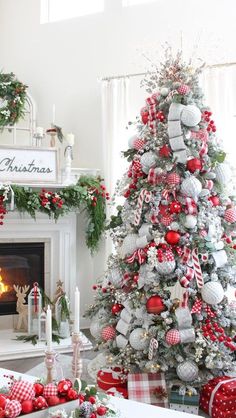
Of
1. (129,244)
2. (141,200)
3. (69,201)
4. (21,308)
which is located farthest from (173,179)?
(21,308)

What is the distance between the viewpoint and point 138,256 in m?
3.06

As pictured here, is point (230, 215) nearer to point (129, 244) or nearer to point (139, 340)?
point (129, 244)

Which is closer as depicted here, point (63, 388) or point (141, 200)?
point (63, 388)

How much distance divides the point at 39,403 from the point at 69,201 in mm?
2980

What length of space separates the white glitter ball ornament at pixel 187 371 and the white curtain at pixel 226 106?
1.83m

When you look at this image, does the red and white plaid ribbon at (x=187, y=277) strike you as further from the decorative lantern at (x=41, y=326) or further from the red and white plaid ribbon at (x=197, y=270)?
the decorative lantern at (x=41, y=326)

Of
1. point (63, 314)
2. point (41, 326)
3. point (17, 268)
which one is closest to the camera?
point (41, 326)

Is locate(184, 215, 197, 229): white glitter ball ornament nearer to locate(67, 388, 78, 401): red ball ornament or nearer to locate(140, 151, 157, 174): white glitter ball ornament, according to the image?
locate(140, 151, 157, 174): white glitter ball ornament

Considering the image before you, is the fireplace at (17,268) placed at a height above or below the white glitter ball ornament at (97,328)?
above

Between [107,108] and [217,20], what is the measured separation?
4.16 ft

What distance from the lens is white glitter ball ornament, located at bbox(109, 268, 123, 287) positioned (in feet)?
10.6

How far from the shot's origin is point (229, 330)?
3.02 m

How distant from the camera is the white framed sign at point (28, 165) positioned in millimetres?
4090

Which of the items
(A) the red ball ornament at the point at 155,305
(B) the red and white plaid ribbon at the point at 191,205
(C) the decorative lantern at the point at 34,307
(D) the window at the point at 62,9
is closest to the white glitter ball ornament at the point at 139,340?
(A) the red ball ornament at the point at 155,305
